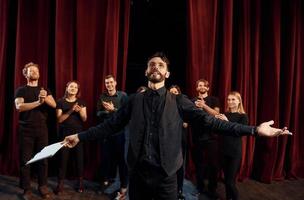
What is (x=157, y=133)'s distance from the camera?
220 centimetres

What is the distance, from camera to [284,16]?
16.1 ft

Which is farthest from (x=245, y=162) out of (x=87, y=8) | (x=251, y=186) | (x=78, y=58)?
(x=87, y=8)

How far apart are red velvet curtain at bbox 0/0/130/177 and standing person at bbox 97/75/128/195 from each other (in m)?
0.46

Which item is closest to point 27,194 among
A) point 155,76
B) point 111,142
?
point 111,142

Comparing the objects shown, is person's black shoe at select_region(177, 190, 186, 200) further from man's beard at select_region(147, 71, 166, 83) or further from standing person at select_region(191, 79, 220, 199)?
man's beard at select_region(147, 71, 166, 83)

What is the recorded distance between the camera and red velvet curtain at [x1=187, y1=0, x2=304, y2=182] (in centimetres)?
466

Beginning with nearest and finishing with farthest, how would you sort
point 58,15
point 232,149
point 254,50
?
point 232,149, point 58,15, point 254,50

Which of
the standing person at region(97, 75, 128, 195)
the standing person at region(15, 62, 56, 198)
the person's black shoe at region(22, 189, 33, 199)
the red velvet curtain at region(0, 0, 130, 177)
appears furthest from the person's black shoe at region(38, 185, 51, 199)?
the red velvet curtain at region(0, 0, 130, 177)

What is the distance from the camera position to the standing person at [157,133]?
2.18 m

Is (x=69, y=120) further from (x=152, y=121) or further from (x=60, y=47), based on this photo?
(x=152, y=121)

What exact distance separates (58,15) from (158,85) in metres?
2.62

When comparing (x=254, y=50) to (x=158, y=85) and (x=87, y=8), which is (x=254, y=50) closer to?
(x=87, y=8)

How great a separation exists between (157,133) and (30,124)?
6.74 ft

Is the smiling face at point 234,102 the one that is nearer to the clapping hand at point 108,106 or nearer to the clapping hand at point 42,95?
the clapping hand at point 108,106
